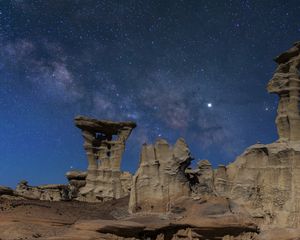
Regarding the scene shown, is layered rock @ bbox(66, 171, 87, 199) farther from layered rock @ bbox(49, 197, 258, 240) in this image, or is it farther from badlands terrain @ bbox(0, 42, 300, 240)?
layered rock @ bbox(49, 197, 258, 240)

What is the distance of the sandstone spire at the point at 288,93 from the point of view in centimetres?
2186

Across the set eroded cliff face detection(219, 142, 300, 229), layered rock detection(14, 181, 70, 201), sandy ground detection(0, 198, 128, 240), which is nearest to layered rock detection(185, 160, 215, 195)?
eroded cliff face detection(219, 142, 300, 229)

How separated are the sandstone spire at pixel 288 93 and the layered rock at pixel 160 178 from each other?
5890mm

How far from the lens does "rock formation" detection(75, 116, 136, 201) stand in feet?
118

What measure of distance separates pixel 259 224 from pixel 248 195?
2.05m

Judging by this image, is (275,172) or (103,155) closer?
(275,172)

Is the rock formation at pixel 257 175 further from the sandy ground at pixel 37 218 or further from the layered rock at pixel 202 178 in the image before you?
the sandy ground at pixel 37 218

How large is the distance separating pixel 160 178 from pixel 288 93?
9046mm

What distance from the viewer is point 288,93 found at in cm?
2248

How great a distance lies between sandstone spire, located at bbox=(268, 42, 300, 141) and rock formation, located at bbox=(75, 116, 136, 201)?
56.8 ft

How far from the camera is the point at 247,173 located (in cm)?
2219

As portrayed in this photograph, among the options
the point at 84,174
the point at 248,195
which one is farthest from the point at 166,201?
the point at 84,174

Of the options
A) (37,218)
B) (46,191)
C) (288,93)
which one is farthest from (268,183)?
(46,191)

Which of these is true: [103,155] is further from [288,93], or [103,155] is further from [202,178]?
[288,93]
